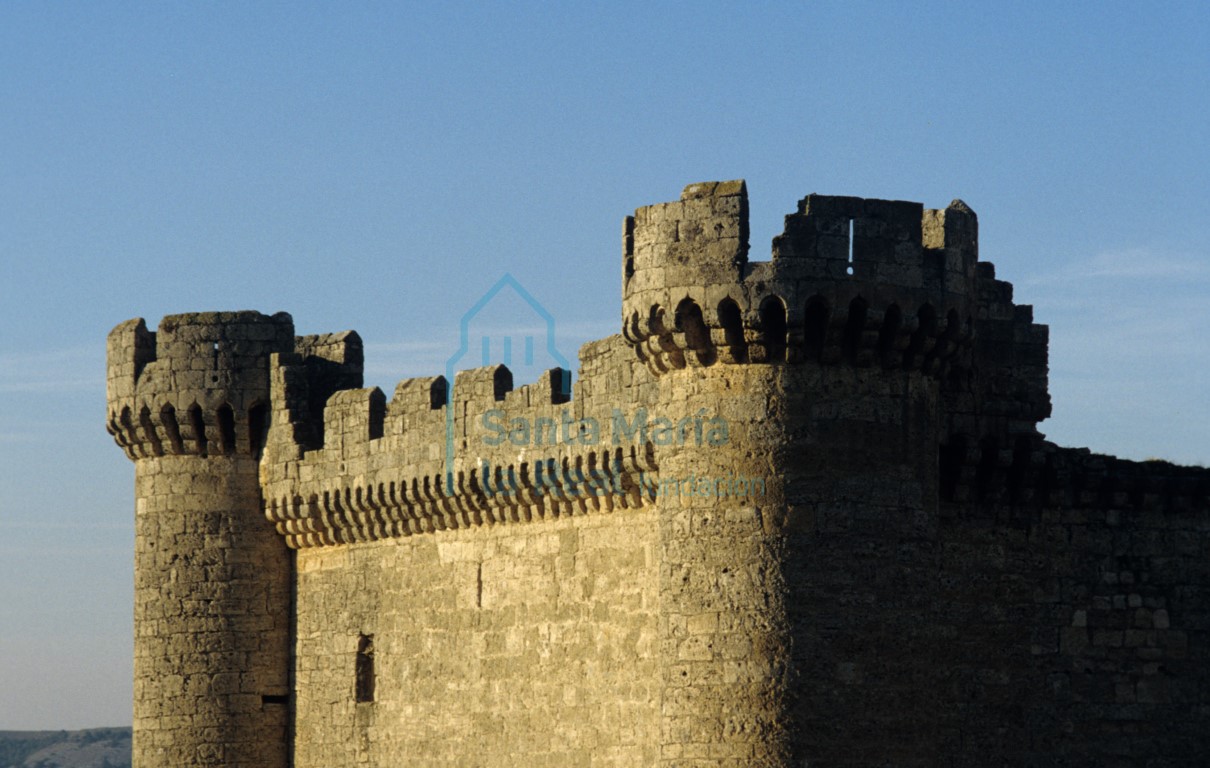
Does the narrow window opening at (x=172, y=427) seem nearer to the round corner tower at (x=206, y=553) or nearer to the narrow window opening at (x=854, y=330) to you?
the round corner tower at (x=206, y=553)

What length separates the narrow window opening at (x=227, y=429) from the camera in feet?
102

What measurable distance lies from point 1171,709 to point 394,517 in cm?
782

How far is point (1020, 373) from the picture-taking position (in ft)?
84.3

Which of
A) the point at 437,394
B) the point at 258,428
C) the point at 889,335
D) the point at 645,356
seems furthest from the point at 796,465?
the point at 258,428

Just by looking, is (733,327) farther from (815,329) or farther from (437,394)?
(437,394)

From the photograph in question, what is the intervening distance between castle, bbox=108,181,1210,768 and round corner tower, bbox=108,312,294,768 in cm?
3

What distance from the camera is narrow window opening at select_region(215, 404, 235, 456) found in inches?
1225

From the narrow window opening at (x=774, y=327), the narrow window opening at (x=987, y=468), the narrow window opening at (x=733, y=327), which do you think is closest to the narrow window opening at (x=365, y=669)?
the narrow window opening at (x=987, y=468)

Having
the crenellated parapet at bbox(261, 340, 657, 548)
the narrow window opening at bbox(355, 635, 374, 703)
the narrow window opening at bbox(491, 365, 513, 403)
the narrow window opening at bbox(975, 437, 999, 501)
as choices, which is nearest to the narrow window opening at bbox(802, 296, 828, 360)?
the crenellated parapet at bbox(261, 340, 657, 548)

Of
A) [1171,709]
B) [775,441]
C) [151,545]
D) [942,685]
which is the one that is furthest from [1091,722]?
[151,545]

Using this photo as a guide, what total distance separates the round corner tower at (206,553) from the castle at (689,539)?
0.03 meters

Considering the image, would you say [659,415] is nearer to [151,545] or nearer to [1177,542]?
[1177,542]

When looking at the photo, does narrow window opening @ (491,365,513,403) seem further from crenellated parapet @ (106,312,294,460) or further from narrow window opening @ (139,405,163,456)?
narrow window opening @ (139,405,163,456)

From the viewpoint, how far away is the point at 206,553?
30.9 meters
